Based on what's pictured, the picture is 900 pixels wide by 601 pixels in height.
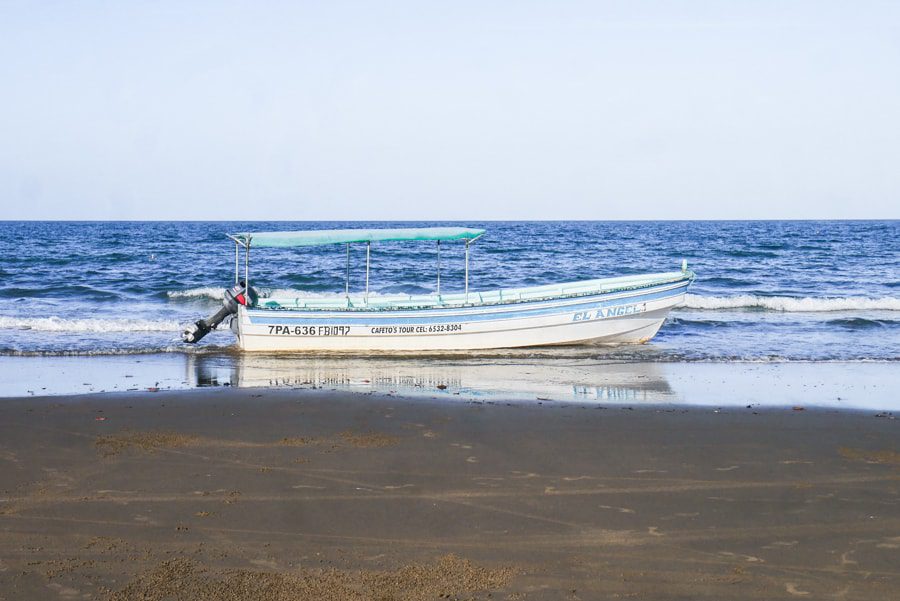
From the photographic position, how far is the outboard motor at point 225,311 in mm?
17219

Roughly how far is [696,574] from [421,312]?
38.1 feet

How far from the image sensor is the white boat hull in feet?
56.2

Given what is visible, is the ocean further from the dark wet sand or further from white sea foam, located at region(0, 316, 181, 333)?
the dark wet sand

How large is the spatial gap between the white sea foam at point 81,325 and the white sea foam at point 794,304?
14729 millimetres

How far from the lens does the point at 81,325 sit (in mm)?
20422

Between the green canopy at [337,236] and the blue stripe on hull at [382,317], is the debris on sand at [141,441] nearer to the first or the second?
the blue stripe on hull at [382,317]

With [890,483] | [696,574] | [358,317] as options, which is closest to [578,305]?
[358,317]

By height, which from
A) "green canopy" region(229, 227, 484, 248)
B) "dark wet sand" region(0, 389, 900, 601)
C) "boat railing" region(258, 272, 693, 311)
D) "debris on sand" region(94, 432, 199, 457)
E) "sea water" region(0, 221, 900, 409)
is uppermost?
"green canopy" region(229, 227, 484, 248)

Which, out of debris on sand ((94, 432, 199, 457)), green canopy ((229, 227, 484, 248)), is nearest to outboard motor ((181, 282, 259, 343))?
green canopy ((229, 227, 484, 248))

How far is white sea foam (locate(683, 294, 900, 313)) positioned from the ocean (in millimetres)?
54

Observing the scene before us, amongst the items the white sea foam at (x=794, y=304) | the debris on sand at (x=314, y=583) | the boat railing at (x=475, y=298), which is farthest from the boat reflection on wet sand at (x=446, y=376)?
the white sea foam at (x=794, y=304)

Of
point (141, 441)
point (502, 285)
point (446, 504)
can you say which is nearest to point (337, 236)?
point (141, 441)

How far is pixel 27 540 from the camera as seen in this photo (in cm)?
638

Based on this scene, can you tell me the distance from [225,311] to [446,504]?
11.4m
